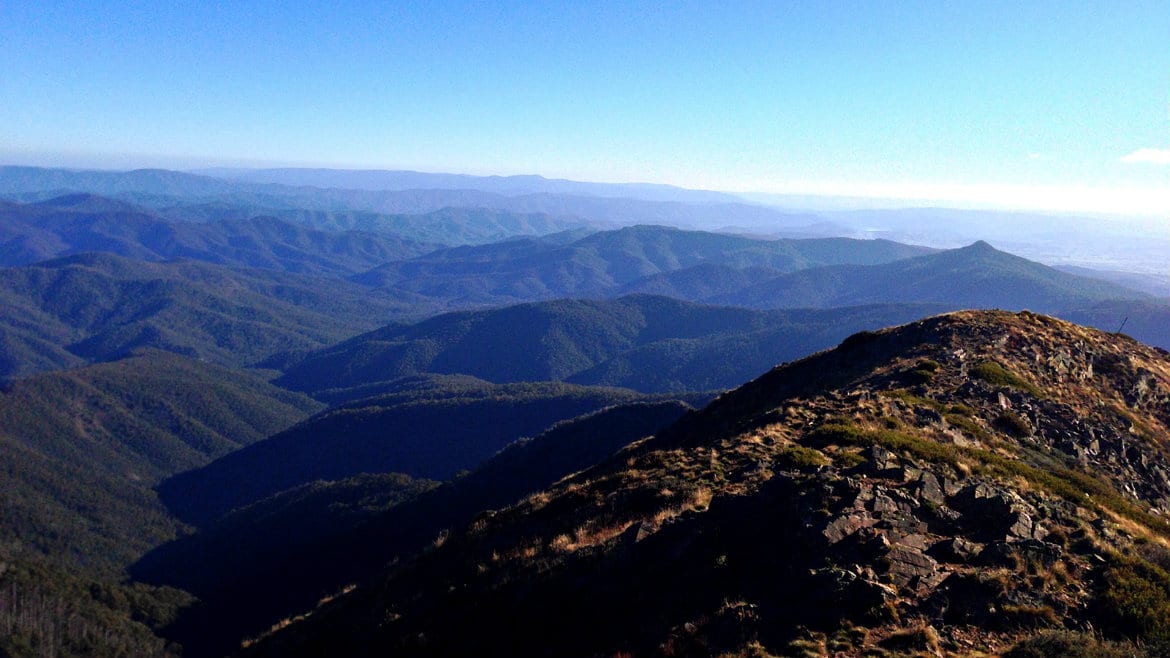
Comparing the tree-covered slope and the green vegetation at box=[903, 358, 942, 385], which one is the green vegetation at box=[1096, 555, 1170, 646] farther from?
the tree-covered slope

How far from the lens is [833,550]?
1570cm

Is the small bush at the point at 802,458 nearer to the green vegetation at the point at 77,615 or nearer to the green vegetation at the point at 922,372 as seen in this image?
the green vegetation at the point at 922,372

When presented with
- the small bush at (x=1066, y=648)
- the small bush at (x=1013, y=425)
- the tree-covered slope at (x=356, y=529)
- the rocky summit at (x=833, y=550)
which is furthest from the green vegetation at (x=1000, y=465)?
the tree-covered slope at (x=356, y=529)

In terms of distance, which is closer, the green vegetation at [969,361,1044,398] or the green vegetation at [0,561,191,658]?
the green vegetation at [969,361,1044,398]

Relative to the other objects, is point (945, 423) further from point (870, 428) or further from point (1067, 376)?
point (1067, 376)

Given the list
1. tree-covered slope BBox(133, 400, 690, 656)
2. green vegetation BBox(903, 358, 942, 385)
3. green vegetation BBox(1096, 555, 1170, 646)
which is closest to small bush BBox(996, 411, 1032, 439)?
green vegetation BBox(903, 358, 942, 385)

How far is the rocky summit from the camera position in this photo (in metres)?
14.1

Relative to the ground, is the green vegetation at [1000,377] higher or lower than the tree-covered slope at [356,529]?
higher

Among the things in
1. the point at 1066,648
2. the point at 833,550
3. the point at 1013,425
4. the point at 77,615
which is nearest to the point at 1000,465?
the point at 1013,425

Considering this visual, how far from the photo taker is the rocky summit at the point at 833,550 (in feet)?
46.2

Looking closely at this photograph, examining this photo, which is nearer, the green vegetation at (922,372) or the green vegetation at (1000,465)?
the green vegetation at (1000,465)

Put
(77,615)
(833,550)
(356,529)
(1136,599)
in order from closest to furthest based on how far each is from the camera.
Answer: (1136,599), (833,550), (77,615), (356,529)

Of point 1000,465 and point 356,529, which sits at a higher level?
point 1000,465

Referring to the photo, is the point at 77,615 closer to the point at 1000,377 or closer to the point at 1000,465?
the point at 1000,377
